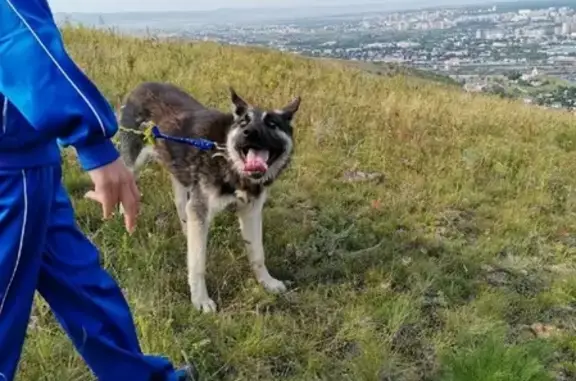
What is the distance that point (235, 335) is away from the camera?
3945 mm

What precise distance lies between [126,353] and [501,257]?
342cm

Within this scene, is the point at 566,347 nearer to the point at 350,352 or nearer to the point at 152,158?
the point at 350,352

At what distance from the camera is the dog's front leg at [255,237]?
15.7ft

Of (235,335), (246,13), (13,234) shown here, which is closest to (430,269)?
(235,335)

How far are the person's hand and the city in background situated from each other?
1039 centimetres

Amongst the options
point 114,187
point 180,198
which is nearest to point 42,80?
point 114,187

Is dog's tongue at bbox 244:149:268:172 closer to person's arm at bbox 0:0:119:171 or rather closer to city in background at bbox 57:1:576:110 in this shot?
person's arm at bbox 0:0:119:171

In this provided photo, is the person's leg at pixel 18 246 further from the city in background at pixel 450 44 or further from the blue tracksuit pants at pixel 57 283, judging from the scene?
the city in background at pixel 450 44

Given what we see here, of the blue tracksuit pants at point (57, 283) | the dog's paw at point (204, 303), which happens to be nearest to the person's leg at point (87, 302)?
the blue tracksuit pants at point (57, 283)

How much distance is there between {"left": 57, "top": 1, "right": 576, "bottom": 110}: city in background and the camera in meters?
20.8

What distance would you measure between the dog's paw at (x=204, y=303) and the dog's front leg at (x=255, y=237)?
0.42 m

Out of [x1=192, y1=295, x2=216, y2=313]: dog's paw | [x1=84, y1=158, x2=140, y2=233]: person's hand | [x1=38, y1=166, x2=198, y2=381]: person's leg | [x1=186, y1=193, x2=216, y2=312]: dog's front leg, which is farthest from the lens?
[x1=186, y1=193, x2=216, y2=312]: dog's front leg

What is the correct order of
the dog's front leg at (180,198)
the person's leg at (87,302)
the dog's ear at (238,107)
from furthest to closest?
the dog's front leg at (180,198)
the dog's ear at (238,107)
the person's leg at (87,302)

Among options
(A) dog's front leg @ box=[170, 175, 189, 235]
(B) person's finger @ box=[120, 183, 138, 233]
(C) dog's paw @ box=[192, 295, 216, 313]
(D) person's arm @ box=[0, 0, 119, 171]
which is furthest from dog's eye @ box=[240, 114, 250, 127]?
(D) person's arm @ box=[0, 0, 119, 171]
